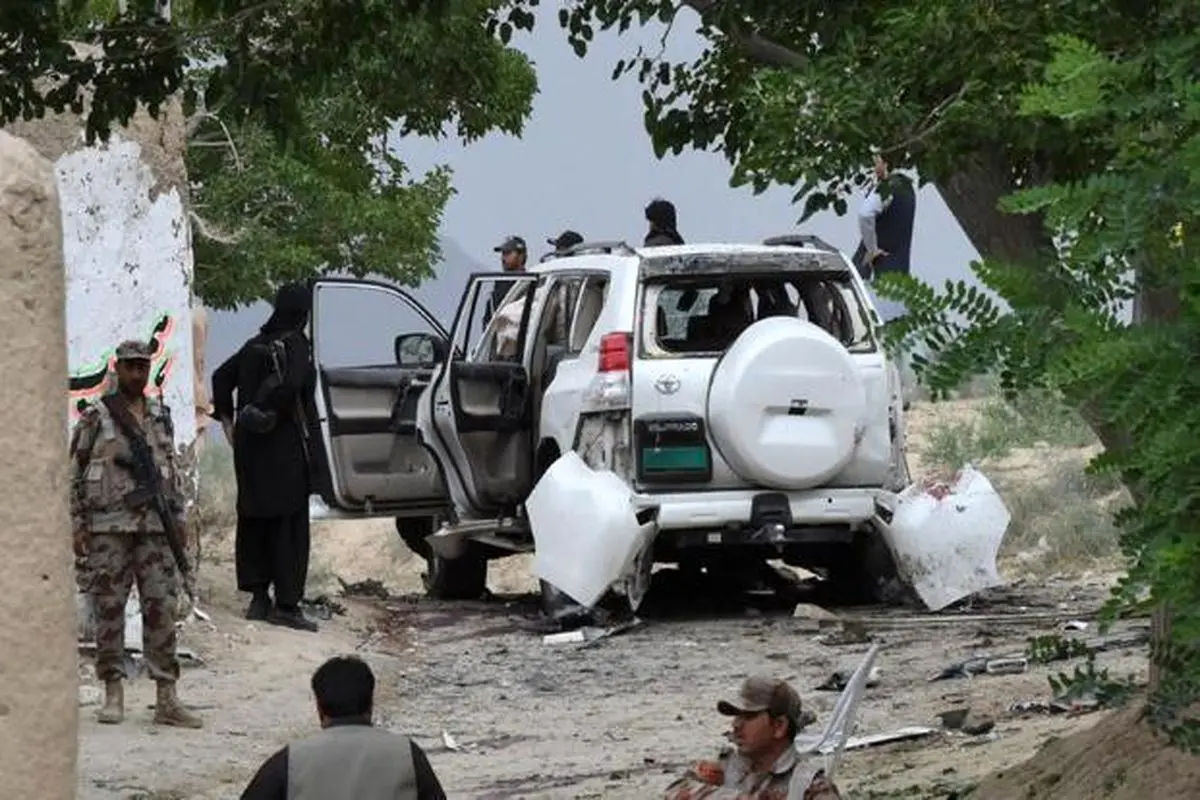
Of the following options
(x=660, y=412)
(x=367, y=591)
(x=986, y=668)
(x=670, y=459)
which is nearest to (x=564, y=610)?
(x=670, y=459)

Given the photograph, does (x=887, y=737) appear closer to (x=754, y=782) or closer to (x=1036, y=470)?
(x=754, y=782)

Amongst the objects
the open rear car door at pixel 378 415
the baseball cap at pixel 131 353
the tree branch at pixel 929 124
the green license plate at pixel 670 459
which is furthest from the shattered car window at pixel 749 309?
the tree branch at pixel 929 124

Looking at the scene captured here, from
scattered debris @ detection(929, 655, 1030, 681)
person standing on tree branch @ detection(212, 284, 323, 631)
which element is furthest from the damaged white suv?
scattered debris @ detection(929, 655, 1030, 681)

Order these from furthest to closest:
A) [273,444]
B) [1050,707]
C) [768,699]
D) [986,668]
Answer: [273,444]
[986,668]
[1050,707]
[768,699]

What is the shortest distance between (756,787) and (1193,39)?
2568 mm

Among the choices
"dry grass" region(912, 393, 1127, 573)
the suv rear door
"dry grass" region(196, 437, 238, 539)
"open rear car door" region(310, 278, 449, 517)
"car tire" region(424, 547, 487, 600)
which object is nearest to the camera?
the suv rear door

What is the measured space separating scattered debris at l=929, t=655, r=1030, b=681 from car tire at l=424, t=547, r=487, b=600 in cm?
517

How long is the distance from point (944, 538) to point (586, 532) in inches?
73.4

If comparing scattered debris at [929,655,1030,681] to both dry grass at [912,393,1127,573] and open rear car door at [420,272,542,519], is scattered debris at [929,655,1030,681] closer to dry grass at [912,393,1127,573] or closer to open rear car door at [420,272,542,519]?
open rear car door at [420,272,542,519]

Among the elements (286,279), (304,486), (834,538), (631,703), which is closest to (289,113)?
(631,703)

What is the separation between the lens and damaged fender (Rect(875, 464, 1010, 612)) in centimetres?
1602

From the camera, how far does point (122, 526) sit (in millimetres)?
12312

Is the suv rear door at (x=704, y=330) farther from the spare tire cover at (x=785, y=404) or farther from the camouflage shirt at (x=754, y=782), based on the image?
the camouflage shirt at (x=754, y=782)

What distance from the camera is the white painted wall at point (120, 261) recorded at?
46.5 ft
